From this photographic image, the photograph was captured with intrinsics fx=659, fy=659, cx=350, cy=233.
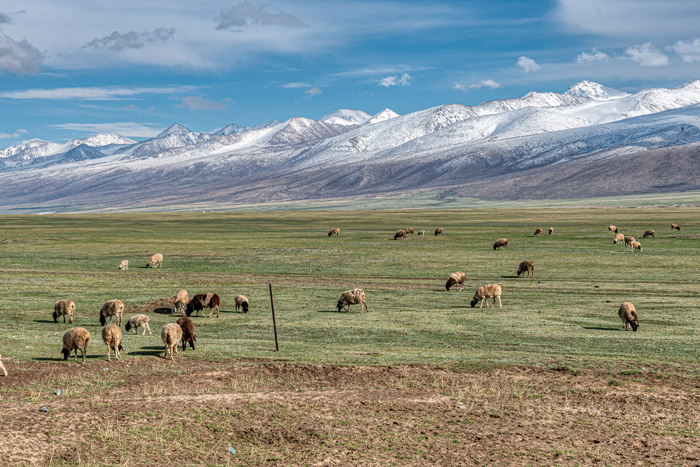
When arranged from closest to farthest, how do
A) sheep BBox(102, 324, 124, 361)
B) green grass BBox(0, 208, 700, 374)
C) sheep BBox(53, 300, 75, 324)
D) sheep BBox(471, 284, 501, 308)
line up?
sheep BBox(102, 324, 124, 361) → green grass BBox(0, 208, 700, 374) → sheep BBox(53, 300, 75, 324) → sheep BBox(471, 284, 501, 308)

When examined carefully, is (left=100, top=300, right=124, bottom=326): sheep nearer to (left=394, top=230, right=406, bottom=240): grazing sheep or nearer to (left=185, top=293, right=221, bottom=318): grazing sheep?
(left=185, top=293, right=221, bottom=318): grazing sheep

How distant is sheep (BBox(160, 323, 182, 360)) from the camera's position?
Answer: 23.2m

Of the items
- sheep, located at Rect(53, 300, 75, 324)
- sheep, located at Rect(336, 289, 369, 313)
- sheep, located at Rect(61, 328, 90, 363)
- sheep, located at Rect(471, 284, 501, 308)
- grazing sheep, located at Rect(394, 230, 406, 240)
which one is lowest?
sheep, located at Rect(471, 284, 501, 308)

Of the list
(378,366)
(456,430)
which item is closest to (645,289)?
(378,366)

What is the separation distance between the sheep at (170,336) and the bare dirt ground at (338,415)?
1031 mm

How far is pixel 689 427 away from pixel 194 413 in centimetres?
1296

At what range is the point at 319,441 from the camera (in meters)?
16.2

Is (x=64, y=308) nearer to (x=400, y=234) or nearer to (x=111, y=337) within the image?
(x=111, y=337)

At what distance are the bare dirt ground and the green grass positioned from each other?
1934 millimetres

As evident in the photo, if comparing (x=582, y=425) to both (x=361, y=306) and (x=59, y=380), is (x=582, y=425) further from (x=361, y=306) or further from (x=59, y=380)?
(x=361, y=306)

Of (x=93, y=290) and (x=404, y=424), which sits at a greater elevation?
(x=93, y=290)

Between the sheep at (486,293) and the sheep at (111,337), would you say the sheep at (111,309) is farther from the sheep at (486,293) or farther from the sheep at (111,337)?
the sheep at (486,293)

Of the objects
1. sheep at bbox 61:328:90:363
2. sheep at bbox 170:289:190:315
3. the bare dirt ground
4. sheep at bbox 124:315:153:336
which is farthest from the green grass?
sheep at bbox 170:289:190:315

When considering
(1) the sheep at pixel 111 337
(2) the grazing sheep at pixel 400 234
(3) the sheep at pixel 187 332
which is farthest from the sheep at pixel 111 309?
(2) the grazing sheep at pixel 400 234
